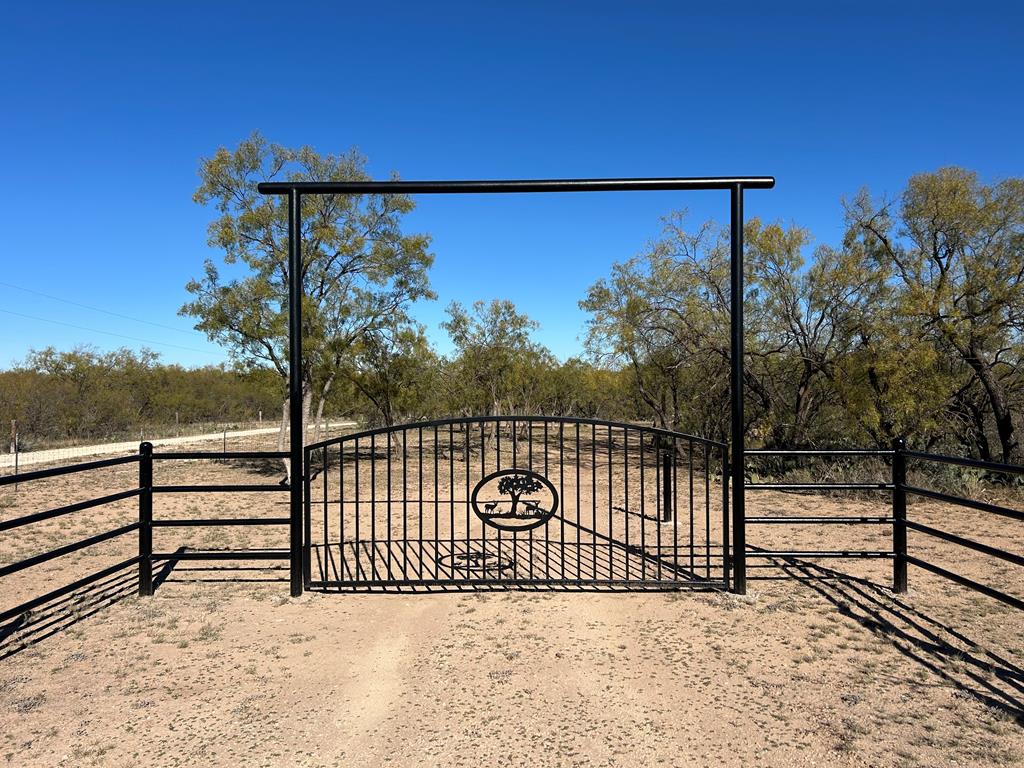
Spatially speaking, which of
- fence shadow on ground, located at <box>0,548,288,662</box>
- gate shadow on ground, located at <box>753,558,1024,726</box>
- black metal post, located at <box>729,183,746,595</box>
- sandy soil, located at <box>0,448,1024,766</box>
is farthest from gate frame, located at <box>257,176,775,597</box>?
fence shadow on ground, located at <box>0,548,288,662</box>

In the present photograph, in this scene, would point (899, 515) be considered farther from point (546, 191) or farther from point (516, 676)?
point (546, 191)

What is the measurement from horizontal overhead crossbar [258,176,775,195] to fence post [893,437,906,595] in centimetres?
230

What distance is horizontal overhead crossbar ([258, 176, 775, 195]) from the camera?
443cm

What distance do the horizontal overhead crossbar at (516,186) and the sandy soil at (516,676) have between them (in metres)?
3.20

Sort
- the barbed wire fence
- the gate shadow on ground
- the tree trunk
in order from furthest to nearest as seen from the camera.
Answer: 1. the barbed wire fence
2. the tree trunk
3. the gate shadow on ground

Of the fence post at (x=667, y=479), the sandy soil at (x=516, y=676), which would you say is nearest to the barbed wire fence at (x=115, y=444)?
the fence post at (x=667, y=479)

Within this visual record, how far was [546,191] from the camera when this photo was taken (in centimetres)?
459

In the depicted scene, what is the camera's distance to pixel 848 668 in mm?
3281

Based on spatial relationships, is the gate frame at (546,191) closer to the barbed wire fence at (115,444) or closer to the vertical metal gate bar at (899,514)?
the vertical metal gate bar at (899,514)

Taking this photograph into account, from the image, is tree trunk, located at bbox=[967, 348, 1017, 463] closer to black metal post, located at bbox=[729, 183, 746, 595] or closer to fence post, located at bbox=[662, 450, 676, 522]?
fence post, located at bbox=[662, 450, 676, 522]

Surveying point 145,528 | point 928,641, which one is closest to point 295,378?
point 145,528

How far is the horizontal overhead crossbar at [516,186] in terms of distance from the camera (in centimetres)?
443

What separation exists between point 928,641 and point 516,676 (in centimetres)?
265

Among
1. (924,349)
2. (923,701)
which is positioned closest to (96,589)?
(923,701)
